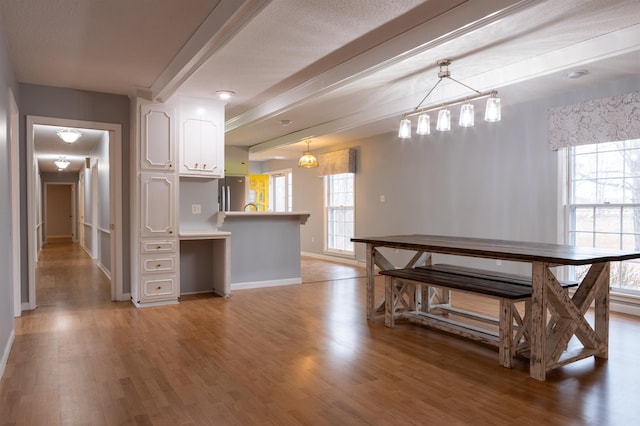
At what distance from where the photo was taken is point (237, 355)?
3293 mm

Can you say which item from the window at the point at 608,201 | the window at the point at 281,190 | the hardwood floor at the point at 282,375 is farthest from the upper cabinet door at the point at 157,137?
the window at the point at 281,190

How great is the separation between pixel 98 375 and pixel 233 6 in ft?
8.21

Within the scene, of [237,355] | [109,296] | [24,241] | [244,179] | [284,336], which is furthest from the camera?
[244,179]

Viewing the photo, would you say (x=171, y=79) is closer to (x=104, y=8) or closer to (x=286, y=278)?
(x=104, y=8)

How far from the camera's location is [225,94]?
16.5ft

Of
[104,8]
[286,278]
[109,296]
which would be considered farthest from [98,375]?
[286,278]

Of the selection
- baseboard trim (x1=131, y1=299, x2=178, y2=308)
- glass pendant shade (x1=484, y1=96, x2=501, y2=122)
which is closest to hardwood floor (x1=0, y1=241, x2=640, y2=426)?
baseboard trim (x1=131, y1=299, x2=178, y2=308)

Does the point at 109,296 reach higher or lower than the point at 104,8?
lower

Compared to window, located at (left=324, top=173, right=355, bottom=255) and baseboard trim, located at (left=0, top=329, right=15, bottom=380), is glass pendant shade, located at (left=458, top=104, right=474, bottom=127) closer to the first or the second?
baseboard trim, located at (left=0, top=329, right=15, bottom=380)

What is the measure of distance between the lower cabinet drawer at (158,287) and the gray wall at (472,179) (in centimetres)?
377

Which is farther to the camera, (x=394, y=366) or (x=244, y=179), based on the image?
(x=244, y=179)

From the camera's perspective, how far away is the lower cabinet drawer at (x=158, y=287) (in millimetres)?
4938

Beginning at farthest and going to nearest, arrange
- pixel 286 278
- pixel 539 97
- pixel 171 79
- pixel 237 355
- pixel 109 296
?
pixel 286 278 < pixel 109 296 < pixel 539 97 < pixel 171 79 < pixel 237 355

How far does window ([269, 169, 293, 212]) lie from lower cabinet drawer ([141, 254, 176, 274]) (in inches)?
228
